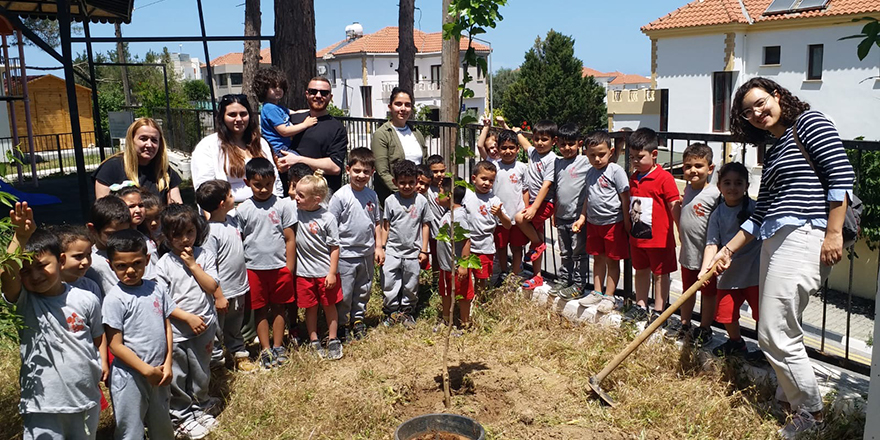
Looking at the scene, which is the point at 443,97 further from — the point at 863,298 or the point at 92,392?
the point at 863,298

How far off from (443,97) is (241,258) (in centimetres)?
753

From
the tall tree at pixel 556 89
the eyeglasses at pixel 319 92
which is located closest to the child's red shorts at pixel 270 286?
the eyeglasses at pixel 319 92

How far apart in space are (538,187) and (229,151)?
2.38 m

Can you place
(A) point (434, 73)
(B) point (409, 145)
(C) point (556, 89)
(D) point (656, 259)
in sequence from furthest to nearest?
(A) point (434, 73), (C) point (556, 89), (B) point (409, 145), (D) point (656, 259)

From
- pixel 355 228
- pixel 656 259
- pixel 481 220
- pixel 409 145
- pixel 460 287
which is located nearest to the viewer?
pixel 656 259

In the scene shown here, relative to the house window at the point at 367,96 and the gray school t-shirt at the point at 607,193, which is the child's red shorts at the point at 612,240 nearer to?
the gray school t-shirt at the point at 607,193

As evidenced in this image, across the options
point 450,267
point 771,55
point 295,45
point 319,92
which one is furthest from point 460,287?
point 771,55

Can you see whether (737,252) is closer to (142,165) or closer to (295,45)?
(142,165)

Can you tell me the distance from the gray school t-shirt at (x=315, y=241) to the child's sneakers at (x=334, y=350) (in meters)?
0.50

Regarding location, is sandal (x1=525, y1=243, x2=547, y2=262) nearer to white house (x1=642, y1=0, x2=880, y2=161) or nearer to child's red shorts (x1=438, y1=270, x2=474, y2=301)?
child's red shorts (x1=438, y1=270, x2=474, y2=301)

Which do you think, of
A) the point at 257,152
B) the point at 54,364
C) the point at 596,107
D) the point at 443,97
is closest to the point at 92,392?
the point at 54,364

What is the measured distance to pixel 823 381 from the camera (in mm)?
3836

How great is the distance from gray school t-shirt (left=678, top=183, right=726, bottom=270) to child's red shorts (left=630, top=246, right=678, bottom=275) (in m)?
0.30

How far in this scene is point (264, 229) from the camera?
465 cm
